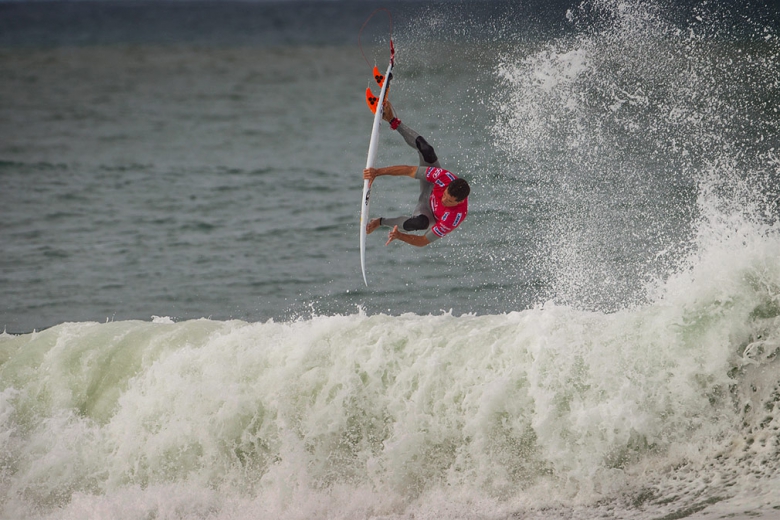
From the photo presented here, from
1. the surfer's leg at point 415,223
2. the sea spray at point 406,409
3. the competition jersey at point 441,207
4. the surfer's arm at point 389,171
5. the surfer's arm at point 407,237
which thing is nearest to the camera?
the sea spray at point 406,409

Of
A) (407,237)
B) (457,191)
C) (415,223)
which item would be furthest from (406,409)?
(457,191)

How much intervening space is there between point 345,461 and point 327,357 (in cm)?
112

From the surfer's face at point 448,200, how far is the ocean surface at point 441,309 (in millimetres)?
1494

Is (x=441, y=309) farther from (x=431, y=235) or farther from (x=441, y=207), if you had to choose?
(x=441, y=207)

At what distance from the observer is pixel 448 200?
308 inches

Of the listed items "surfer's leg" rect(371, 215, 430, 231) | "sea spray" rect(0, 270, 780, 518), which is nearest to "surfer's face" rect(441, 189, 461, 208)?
"surfer's leg" rect(371, 215, 430, 231)

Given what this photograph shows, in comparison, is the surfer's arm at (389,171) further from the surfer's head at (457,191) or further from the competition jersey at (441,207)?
the surfer's head at (457,191)

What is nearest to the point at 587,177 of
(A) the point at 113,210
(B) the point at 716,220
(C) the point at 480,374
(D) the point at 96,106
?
(B) the point at 716,220

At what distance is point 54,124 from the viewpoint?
34031 millimetres

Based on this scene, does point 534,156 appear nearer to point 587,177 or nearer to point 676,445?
point 587,177

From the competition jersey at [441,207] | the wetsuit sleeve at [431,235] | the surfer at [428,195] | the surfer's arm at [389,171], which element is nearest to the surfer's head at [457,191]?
the surfer at [428,195]

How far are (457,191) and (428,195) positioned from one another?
0.53 m

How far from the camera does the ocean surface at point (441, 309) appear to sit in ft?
25.0

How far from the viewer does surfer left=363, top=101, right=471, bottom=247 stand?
776 cm
